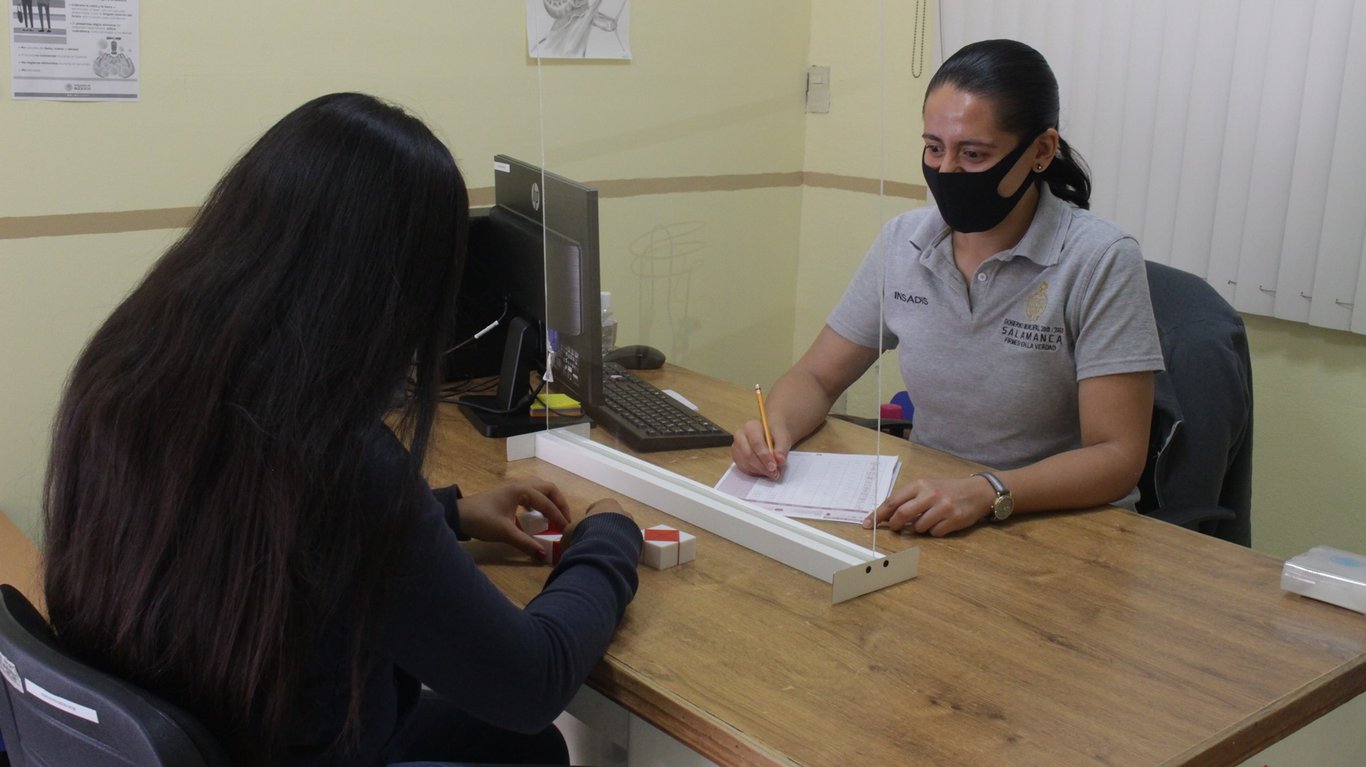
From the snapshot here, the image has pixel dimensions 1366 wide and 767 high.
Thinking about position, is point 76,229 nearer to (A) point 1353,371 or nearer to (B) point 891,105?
(B) point 891,105

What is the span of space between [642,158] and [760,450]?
47cm

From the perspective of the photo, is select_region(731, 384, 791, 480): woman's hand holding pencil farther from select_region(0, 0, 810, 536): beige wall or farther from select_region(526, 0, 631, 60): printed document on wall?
select_region(526, 0, 631, 60): printed document on wall

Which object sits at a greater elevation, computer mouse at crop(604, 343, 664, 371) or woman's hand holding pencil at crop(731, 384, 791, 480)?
computer mouse at crop(604, 343, 664, 371)

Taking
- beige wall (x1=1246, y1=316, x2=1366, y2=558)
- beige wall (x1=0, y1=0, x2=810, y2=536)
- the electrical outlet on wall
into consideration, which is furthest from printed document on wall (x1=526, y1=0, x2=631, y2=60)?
beige wall (x1=1246, y1=316, x2=1366, y2=558)

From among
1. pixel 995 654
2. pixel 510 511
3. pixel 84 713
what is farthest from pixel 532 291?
pixel 84 713

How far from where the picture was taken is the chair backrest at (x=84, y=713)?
0.90 metres

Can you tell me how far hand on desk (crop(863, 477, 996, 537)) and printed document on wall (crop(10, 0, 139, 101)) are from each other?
1.71 m

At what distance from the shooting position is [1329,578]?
1.40 metres

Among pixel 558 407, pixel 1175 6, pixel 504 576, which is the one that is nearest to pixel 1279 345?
pixel 1175 6

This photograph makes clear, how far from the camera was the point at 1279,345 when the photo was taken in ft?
8.59

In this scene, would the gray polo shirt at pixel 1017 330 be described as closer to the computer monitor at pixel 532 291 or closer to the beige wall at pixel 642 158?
the beige wall at pixel 642 158

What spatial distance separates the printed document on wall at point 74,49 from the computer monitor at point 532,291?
75cm

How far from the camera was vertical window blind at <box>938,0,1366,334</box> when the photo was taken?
2.40 m

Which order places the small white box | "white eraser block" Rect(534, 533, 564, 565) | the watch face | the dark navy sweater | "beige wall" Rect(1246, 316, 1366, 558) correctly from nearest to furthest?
1. the dark navy sweater
2. the small white box
3. "white eraser block" Rect(534, 533, 564, 565)
4. the watch face
5. "beige wall" Rect(1246, 316, 1366, 558)
